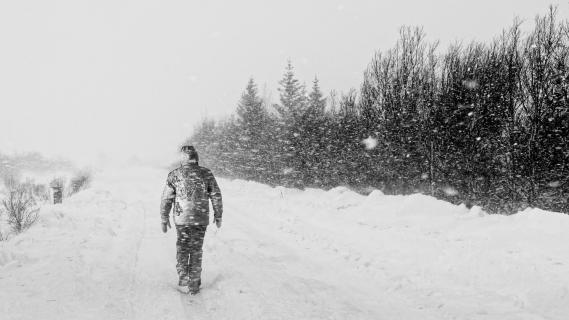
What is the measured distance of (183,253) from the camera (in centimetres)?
544

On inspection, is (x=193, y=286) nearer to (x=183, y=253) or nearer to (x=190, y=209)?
(x=183, y=253)

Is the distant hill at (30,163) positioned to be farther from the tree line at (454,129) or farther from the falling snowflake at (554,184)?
the falling snowflake at (554,184)

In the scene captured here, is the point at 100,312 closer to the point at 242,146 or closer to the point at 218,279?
the point at 218,279

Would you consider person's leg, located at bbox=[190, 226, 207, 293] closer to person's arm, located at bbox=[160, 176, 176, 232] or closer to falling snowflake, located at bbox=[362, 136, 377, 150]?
person's arm, located at bbox=[160, 176, 176, 232]

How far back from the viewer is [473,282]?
233 inches

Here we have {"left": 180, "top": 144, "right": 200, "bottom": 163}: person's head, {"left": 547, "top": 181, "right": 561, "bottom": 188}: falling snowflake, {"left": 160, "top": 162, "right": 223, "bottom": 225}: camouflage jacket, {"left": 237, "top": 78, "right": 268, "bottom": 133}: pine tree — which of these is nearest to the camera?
{"left": 160, "top": 162, "right": 223, "bottom": 225}: camouflage jacket

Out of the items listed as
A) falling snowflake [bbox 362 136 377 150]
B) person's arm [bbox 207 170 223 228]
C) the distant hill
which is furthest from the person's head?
the distant hill

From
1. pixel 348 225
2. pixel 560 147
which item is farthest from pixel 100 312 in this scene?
pixel 560 147

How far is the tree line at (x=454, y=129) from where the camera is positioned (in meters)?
13.1

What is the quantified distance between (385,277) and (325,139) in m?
16.3

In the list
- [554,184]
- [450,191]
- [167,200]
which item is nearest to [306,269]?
[167,200]

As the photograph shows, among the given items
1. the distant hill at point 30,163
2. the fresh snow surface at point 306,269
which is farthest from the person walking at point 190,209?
the distant hill at point 30,163

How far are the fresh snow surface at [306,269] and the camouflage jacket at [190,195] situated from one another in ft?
→ 3.22

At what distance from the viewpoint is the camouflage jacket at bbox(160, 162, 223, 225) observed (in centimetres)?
554
